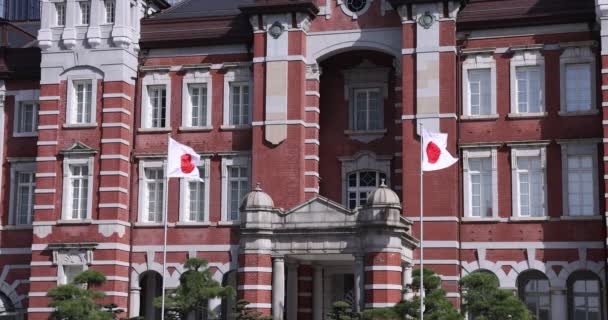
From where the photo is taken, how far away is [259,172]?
39.8 metres

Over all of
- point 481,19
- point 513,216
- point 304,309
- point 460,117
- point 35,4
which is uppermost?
point 35,4

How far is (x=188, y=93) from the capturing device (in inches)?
1646

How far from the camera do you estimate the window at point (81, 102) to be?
4153 cm

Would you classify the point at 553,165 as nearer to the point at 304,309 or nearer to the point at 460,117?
the point at 460,117

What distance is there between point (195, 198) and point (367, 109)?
6.85m

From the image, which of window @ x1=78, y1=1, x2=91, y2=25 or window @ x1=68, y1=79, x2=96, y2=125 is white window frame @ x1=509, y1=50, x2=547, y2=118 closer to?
window @ x1=68, y1=79, x2=96, y2=125

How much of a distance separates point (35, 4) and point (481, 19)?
93.1ft

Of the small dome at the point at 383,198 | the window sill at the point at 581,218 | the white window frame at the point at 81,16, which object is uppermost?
the white window frame at the point at 81,16

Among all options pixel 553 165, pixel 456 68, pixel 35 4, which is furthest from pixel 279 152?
pixel 35 4

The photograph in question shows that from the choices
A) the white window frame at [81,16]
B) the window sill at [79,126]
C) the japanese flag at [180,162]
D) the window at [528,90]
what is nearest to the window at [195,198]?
the window sill at [79,126]

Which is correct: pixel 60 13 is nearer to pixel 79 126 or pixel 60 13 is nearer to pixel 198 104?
pixel 79 126

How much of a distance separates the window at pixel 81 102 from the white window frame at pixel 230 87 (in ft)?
15.4

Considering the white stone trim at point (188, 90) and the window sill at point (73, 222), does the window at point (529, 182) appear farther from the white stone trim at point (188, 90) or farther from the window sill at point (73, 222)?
the window sill at point (73, 222)

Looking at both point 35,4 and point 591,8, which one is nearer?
point 591,8
